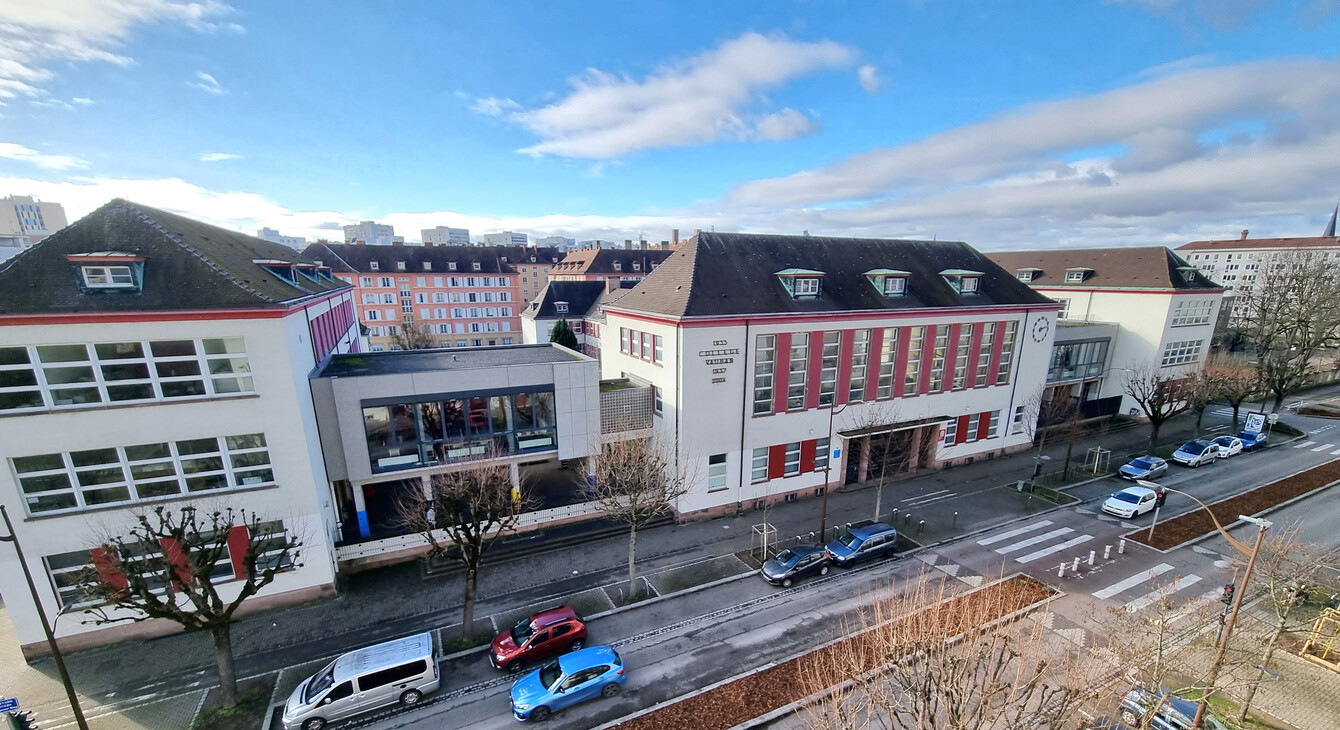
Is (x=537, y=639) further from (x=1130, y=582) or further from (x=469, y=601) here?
(x=1130, y=582)

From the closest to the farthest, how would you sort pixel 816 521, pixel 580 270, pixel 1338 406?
pixel 816 521 < pixel 1338 406 < pixel 580 270

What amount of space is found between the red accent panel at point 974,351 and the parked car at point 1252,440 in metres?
19.5

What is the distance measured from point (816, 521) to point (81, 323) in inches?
1113

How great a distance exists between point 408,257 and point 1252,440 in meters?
86.4

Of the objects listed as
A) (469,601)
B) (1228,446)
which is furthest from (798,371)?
(1228,446)

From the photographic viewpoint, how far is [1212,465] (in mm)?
30781

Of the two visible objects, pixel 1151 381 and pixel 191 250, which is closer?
pixel 191 250

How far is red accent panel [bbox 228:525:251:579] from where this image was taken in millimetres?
17969

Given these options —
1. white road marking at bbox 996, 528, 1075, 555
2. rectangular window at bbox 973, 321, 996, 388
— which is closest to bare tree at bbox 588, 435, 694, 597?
white road marking at bbox 996, 528, 1075, 555

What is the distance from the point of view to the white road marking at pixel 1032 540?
73.2 feet

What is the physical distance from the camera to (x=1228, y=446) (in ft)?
104

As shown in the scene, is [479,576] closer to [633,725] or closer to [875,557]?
[633,725]

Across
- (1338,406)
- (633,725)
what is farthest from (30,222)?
(1338,406)

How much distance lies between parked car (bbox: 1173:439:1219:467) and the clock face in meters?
10.5
